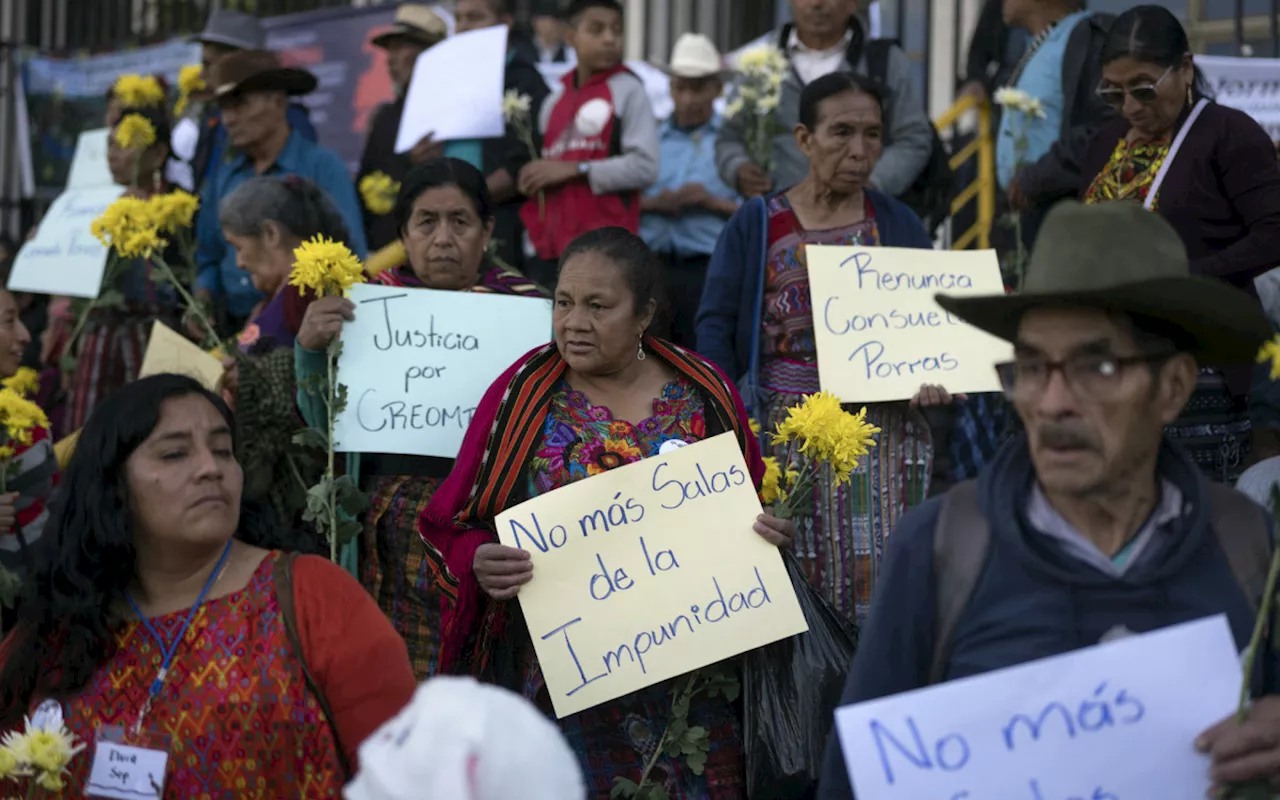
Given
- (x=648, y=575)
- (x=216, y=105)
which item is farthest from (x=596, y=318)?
(x=216, y=105)

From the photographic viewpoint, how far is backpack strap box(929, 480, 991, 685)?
2.81 m

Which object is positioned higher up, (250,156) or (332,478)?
(250,156)

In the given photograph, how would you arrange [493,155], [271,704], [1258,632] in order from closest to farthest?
[1258,632] < [271,704] < [493,155]

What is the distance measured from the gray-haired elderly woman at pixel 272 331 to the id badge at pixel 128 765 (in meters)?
1.55

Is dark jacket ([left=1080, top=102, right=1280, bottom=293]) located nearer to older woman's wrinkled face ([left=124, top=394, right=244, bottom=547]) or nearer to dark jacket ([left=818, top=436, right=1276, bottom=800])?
dark jacket ([left=818, top=436, right=1276, bottom=800])

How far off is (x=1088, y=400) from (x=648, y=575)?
4.95 ft

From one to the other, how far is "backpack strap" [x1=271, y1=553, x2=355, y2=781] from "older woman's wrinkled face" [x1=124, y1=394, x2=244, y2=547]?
8.4 inches

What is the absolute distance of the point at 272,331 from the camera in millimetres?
5844

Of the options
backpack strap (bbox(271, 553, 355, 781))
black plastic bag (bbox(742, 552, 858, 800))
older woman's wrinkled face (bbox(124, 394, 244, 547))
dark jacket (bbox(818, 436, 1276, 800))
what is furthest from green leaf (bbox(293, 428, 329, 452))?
dark jacket (bbox(818, 436, 1276, 800))

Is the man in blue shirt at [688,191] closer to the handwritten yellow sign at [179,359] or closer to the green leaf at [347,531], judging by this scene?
the handwritten yellow sign at [179,359]

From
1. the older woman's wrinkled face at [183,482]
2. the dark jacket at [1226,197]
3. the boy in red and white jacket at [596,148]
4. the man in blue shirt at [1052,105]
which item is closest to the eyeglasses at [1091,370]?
the older woman's wrinkled face at [183,482]

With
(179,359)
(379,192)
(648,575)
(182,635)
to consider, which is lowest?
(182,635)

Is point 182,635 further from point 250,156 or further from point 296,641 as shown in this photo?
point 250,156

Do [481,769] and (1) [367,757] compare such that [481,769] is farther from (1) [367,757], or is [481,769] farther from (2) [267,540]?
(2) [267,540]
